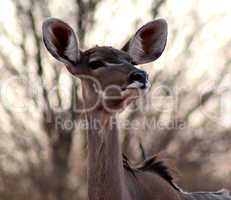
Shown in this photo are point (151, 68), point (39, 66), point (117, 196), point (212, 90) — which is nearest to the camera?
point (117, 196)

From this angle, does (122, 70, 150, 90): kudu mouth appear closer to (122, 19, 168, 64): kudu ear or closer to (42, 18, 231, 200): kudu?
(42, 18, 231, 200): kudu

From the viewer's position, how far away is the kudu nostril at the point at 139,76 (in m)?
4.48

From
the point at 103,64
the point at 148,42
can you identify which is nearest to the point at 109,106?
the point at 103,64

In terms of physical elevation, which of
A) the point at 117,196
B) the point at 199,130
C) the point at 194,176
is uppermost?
the point at 117,196

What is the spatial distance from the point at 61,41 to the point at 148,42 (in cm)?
88

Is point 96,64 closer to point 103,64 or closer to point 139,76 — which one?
point 103,64

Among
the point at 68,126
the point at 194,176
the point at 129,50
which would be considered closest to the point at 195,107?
the point at 194,176

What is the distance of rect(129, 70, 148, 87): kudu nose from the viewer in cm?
448

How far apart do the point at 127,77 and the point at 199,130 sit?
38.8 ft

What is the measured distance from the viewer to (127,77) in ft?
15.0

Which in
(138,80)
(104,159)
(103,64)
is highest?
(103,64)

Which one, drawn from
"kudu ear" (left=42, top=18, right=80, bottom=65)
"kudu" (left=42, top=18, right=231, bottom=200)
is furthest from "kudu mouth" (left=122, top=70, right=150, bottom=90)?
"kudu ear" (left=42, top=18, right=80, bottom=65)

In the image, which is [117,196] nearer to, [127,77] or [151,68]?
[127,77]

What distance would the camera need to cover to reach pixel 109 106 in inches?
189
